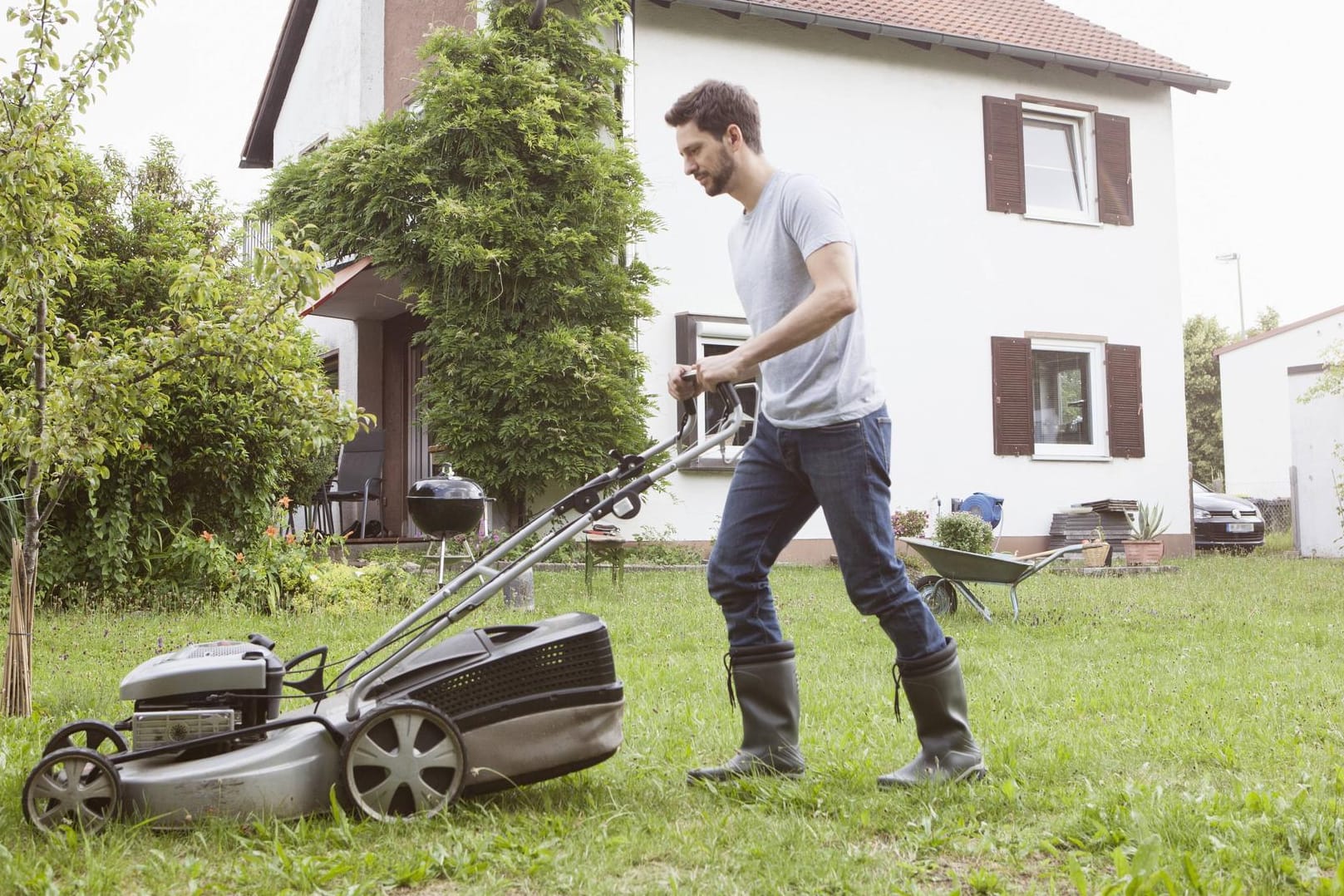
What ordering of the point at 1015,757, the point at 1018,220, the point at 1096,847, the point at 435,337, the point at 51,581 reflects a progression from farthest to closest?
1. the point at 1018,220
2. the point at 435,337
3. the point at 51,581
4. the point at 1015,757
5. the point at 1096,847

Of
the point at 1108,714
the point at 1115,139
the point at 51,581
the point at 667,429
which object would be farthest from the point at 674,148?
the point at 1108,714

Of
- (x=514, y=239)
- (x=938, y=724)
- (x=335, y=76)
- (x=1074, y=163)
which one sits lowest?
(x=938, y=724)

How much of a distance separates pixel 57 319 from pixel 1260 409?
32.0m

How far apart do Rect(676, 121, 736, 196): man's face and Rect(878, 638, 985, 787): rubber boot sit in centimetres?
145

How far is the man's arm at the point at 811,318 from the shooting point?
324 cm

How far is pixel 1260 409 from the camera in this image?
3180 centimetres

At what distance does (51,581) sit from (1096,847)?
6846 millimetres

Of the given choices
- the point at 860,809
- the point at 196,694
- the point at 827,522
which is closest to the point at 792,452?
the point at 827,522

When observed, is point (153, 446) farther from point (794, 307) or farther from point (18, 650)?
point (794, 307)

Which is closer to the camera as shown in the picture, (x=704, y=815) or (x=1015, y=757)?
(x=704, y=815)

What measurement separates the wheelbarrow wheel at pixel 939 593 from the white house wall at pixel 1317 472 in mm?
9533

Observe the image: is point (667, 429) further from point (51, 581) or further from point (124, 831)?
point (124, 831)

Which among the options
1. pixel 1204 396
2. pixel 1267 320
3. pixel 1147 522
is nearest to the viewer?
pixel 1147 522

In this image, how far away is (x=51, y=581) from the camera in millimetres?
7773
